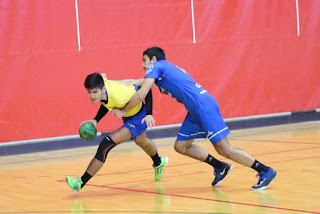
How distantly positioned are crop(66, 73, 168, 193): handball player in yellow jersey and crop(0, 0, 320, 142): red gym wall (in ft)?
15.8

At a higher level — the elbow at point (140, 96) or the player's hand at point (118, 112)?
the elbow at point (140, 96)

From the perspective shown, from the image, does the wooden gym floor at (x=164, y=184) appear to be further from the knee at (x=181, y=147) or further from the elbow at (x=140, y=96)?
the elbow at (x=140, y=96)

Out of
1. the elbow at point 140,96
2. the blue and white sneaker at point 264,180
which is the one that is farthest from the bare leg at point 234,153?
the elbow at point 140,96

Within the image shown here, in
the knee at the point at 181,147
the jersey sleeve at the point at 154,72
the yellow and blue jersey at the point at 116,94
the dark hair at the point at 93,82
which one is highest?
the jersey sleeve at the point at 154,72

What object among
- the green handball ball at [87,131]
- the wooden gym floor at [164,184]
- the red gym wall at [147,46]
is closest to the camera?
the wooden gym floor at [164,184]

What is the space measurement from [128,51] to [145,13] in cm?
83

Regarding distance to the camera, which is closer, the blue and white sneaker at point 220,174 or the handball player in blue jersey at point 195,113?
the handball player in blue jersey at point 195,113

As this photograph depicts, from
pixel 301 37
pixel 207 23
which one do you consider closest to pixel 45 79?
pixel 207 23

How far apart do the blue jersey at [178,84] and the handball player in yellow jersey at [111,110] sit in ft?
1.21

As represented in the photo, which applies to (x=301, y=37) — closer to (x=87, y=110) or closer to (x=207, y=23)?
(x=207, y=23)

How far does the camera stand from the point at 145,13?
42.3 feet

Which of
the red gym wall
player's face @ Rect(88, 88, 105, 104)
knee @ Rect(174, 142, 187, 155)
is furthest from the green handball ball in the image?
the red gym wall

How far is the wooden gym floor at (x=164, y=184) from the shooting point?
6012 mm

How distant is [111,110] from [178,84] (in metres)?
0.82
